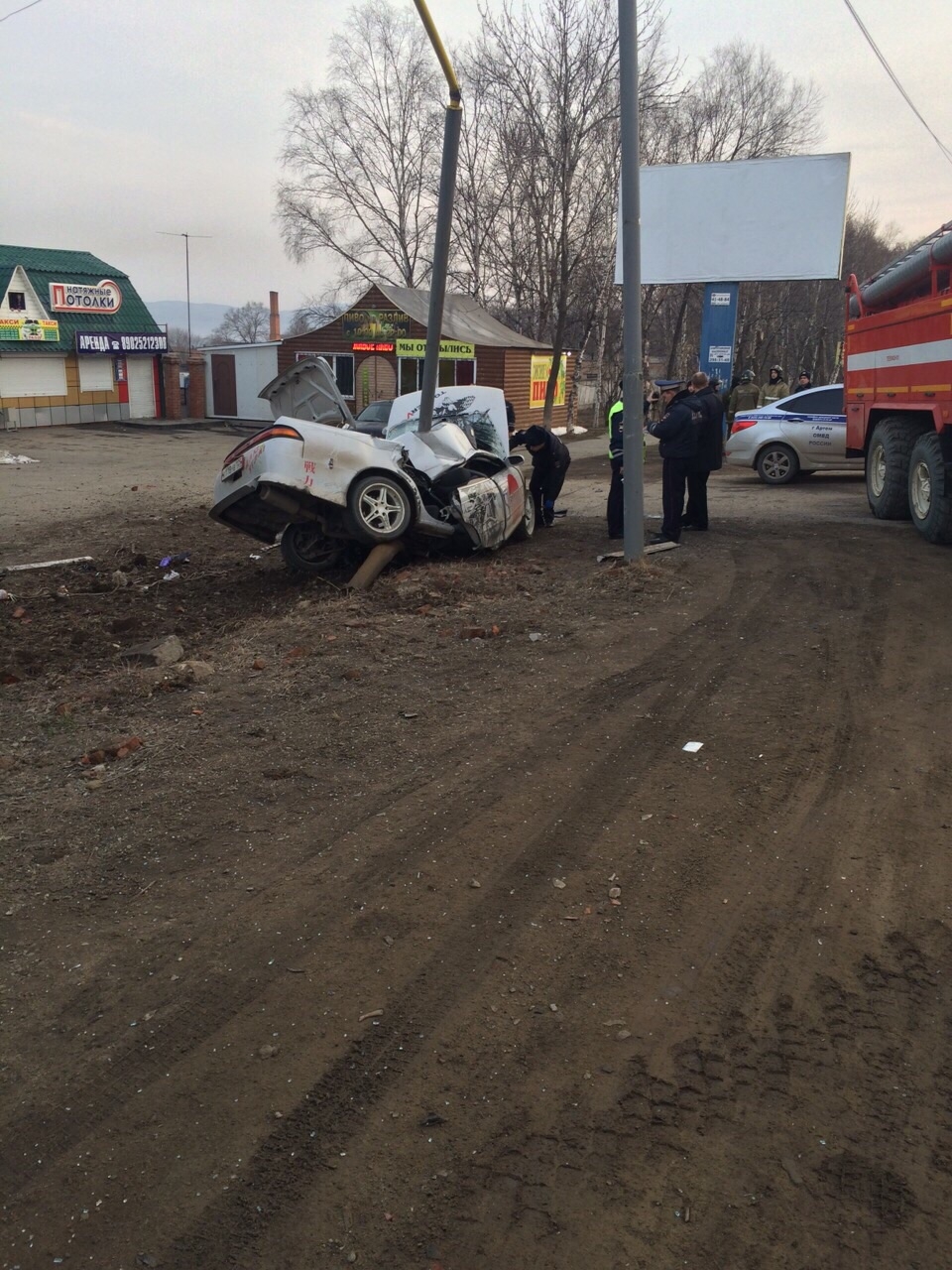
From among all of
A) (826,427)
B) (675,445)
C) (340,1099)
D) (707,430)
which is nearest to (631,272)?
(675,445)

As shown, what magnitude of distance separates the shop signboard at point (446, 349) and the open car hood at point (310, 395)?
899 inches

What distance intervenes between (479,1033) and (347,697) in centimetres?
327

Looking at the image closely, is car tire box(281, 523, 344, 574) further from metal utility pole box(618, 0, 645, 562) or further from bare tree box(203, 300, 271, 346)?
bare tree box(203, 300, 271, 346)

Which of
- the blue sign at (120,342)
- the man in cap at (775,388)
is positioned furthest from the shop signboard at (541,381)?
the blue sign at (120,342)

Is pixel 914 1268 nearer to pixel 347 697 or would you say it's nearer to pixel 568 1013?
pixel 568 1013

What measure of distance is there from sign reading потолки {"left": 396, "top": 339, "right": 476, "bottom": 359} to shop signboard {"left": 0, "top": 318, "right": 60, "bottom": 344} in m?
12.3

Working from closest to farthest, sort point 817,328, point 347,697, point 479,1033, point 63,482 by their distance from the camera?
point 479,1033 < point 347,697 < point 63,482 < point 817,328

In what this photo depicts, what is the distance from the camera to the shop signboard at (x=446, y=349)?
33031 millimetres

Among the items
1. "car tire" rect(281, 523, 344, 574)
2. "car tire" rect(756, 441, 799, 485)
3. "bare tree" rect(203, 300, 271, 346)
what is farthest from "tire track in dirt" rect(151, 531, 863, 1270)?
"bare tree" rect(203, 300, 271, 346)

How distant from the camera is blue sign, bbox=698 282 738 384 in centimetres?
2573

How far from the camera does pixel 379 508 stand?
9.47m

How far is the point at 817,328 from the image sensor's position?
193ft

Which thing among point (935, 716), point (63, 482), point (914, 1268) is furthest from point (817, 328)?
point (914, 1268)

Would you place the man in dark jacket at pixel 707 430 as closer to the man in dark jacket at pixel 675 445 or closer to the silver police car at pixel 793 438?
the man in dark jacket at pixel 675 445
